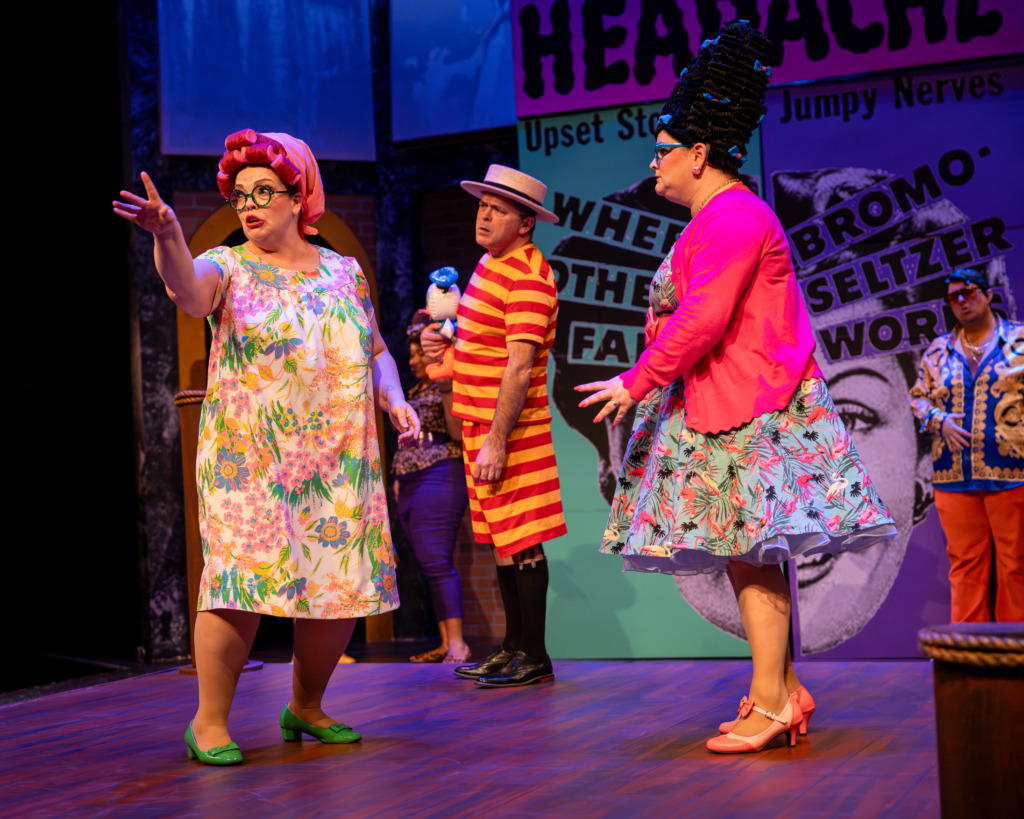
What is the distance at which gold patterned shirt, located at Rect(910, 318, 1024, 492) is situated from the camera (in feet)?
17.0

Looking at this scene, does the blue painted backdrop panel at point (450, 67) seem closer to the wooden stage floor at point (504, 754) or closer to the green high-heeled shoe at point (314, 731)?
the wooden stage floor at point (504, 754)

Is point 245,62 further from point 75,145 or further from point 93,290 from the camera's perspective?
point 93,290

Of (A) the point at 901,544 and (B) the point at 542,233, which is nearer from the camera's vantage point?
(A) the point at 901,544

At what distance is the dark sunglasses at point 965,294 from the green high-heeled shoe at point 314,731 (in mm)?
3438

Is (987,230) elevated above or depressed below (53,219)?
below

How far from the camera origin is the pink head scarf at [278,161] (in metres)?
3.07

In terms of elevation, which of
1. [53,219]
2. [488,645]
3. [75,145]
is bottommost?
[488,645]

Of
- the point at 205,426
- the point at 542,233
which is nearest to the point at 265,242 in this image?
the point at 205,426

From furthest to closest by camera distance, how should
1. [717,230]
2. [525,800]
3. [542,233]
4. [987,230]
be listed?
[542,233] → [987,230] → [717,230] → [525,800]

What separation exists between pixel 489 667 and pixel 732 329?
6.28 feet

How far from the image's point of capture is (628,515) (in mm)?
3059

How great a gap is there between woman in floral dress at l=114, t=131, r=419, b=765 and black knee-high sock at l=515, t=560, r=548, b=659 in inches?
44.8

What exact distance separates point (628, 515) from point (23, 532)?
489 cm

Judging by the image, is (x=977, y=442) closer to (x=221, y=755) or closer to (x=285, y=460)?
(x=285, y=460)
